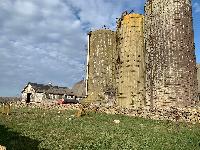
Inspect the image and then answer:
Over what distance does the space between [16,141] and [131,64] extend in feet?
46.9

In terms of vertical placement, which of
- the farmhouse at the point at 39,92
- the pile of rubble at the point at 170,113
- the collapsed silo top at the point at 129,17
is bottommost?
the pile of rubble at the point at 170,113

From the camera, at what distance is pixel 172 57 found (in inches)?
923

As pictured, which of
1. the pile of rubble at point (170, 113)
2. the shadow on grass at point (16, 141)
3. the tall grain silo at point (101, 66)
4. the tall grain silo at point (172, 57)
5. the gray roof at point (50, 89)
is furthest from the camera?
the gray roof at point (50, 89)

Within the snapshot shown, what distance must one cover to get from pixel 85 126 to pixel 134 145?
4.96m

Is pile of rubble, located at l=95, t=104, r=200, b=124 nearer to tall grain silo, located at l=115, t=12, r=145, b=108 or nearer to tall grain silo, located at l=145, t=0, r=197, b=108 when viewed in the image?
tall grain silo, located at l=145, t=0, r=197, b=108

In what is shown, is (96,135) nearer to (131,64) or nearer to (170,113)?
(170,113)

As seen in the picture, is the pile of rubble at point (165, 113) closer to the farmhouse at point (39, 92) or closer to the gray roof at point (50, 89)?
the farmhouse at point (39, 92)

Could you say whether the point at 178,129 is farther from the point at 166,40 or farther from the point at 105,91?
the point at 105,91

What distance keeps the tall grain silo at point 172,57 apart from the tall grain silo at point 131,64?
181 cm

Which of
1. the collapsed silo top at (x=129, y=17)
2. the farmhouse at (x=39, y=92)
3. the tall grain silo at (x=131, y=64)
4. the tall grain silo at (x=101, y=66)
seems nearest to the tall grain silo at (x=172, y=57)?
the tall grain silo at (x=131, y=64)

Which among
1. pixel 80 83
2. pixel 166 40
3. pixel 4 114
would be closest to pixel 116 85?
pixel 166 40

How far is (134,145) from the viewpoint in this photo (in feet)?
45.2

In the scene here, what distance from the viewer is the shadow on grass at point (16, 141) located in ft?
45.8

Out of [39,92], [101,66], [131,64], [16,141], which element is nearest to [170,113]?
[131,64]
